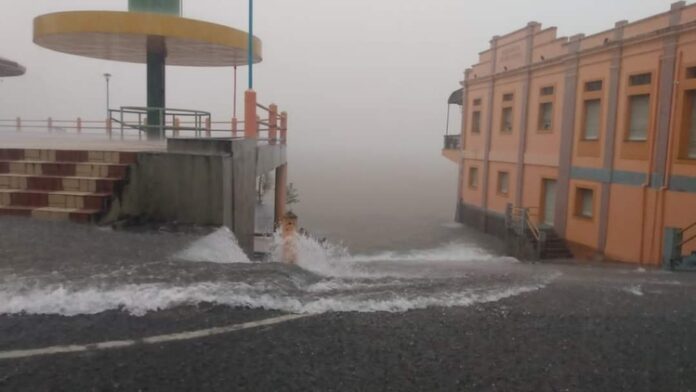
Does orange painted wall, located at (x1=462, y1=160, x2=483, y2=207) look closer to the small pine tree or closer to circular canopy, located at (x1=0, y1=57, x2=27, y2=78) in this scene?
the small pine tree

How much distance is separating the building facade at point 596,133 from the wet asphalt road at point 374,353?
14.3 metres

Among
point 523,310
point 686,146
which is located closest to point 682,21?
point 686,146

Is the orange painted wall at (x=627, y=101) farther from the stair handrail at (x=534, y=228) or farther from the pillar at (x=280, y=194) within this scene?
the pillar at (x=280, y=194)

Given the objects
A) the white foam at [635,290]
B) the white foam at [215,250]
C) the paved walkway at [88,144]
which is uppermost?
the paved walkway at [88,144]

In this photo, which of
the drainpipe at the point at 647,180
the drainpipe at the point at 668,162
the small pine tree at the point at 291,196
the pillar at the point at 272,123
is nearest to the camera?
the pillar at the point at 272,123

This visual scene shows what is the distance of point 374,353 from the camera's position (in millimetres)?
3467

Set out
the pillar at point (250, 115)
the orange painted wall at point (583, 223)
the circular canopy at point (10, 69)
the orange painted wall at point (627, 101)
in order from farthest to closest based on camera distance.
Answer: the circular canopy at point (10, 69), the orange painted wall at point (583, 223), the orange painted wall at point (627, 101), the pillar at point (250, 115)

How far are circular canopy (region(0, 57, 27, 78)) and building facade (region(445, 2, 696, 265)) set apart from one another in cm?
2234

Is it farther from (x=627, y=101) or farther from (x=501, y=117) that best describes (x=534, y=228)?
(x=501, y=117)

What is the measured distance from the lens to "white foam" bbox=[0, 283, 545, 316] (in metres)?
3.97

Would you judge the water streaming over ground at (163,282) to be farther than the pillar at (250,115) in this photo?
No

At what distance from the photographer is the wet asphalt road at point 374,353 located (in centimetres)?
302

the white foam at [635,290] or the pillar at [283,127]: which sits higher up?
the pillar at [283,127]

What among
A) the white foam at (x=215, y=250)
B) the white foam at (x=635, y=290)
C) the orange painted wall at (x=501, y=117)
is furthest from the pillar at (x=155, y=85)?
the orange painted wall at (x=501, y=117)
